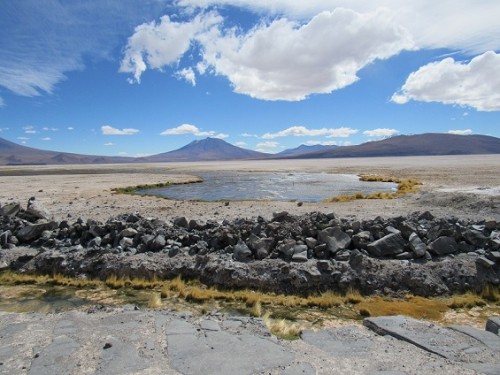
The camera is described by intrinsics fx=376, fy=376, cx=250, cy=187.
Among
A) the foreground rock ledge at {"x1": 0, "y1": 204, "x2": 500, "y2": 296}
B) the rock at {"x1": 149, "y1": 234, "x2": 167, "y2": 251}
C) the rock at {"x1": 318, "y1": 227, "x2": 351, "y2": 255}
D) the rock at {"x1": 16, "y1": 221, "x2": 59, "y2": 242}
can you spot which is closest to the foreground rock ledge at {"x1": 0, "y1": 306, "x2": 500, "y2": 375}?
the foreground rock ledge at {"x1": 0, "y1": 204, "x2": 500, "y2": 296}

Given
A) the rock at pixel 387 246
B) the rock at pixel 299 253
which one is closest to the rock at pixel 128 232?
the rock at pixel 299 253

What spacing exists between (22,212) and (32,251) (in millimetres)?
5023

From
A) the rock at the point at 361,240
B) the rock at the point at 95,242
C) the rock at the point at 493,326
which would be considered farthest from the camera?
the rock at the point at 95,242

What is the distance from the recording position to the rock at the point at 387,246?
11312 mm

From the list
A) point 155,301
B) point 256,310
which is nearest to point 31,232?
point 155,301

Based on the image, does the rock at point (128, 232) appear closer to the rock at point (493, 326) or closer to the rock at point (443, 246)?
the rock at point (443, 246)

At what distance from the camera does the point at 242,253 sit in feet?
38.0

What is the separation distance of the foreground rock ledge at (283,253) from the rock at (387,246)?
0.03 m

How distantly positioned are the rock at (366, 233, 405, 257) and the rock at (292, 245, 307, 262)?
1970 mm

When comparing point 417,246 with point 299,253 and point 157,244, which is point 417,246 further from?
point 157,244

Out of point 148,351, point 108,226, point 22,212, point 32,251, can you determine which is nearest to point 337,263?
point 148,351

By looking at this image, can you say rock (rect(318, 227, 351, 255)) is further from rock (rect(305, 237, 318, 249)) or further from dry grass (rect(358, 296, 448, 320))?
dry grass (rect(358, 296, 448, 320))

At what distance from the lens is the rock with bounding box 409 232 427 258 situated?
433 inches

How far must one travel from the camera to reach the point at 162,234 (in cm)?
1352
